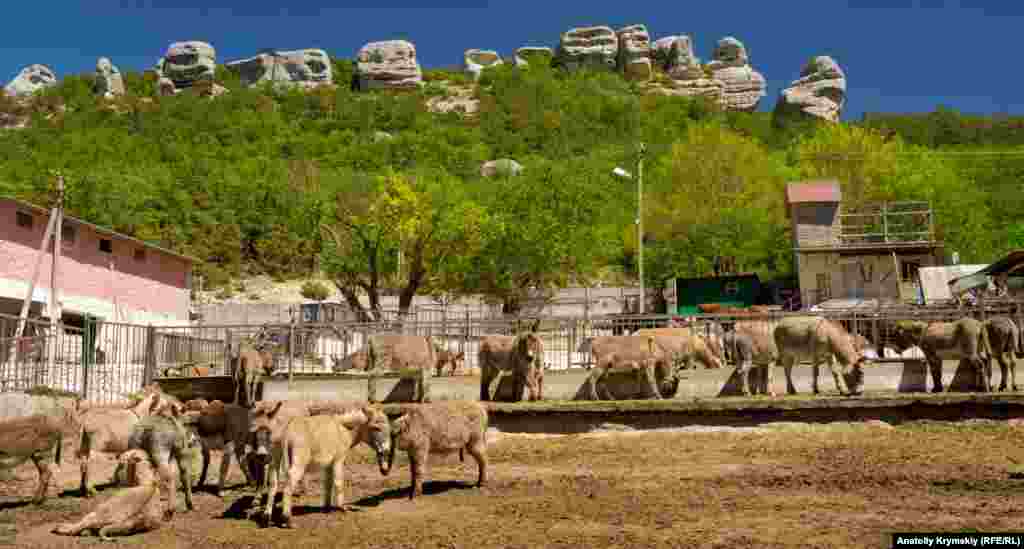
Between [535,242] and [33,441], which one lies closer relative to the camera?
[33,441]

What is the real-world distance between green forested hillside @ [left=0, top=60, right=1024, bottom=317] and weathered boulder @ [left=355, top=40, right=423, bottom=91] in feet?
36.7

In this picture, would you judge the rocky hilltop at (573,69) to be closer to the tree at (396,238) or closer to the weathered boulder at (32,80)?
the weathered boulder at (32,80)

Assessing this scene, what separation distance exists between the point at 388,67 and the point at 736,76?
57319 millimetres

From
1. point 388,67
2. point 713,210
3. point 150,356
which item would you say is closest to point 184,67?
point 388,67

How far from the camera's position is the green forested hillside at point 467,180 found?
48.2 m

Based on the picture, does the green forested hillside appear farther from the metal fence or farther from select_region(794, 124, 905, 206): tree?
the metal fence

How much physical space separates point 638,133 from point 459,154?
2523 cm

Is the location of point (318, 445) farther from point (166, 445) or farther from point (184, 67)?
point (184, 67)

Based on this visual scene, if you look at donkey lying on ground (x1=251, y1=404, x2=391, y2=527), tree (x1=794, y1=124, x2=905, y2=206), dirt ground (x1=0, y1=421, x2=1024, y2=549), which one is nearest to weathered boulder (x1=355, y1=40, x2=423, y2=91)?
tree (x1=794, y1=124, x2=905, y2=206)

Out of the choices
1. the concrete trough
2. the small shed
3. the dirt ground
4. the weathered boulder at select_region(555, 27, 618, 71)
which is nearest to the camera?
the dirt ground

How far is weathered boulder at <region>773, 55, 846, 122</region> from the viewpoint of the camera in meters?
118

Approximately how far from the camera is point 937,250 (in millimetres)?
47219

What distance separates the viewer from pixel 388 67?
5768 inches

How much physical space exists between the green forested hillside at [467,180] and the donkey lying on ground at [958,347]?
28.1 m
